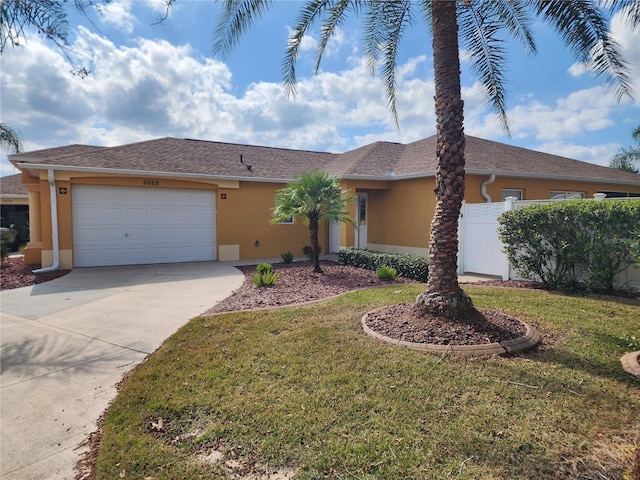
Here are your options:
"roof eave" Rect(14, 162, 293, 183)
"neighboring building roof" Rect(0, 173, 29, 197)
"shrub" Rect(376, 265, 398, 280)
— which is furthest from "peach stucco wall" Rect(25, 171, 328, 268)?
"neighboring building roof" Rect(0, 173, 29, 197)

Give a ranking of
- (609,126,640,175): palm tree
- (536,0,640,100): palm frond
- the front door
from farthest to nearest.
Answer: (609,126,640,175): palm tree → the front door → (536,0,640,100): palm frond

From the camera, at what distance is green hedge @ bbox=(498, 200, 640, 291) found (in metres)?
Result: 7.11

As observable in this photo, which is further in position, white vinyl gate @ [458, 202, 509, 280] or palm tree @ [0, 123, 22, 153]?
palm tree @ [0, 123, 22, 153]

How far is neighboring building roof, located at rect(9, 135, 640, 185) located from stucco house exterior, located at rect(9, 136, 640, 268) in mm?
59

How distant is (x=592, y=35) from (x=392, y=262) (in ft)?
21.4

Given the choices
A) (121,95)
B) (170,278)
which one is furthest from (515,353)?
(121,95)

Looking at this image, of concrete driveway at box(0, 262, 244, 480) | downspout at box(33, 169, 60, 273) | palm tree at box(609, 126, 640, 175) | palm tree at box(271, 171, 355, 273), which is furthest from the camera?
palm tree at box(609, 126, 640, 175)

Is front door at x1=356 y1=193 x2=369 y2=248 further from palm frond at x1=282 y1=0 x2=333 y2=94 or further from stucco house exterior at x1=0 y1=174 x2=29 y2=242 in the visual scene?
stucco house exterior at x1=0 y1=174 x2=29 y2=242

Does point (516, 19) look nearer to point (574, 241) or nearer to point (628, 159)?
point (574, 241)

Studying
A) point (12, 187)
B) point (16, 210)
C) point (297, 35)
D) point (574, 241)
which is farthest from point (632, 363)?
point (12, 187)

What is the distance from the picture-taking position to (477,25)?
6398 millimetres

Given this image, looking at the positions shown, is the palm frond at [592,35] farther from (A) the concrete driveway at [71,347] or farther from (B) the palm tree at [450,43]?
(A) the concrete driveway at [71,347]

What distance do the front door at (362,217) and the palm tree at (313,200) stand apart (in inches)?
209

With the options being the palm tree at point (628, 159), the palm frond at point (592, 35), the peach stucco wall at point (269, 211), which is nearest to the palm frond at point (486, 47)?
the palm frond at point (592, 35)
